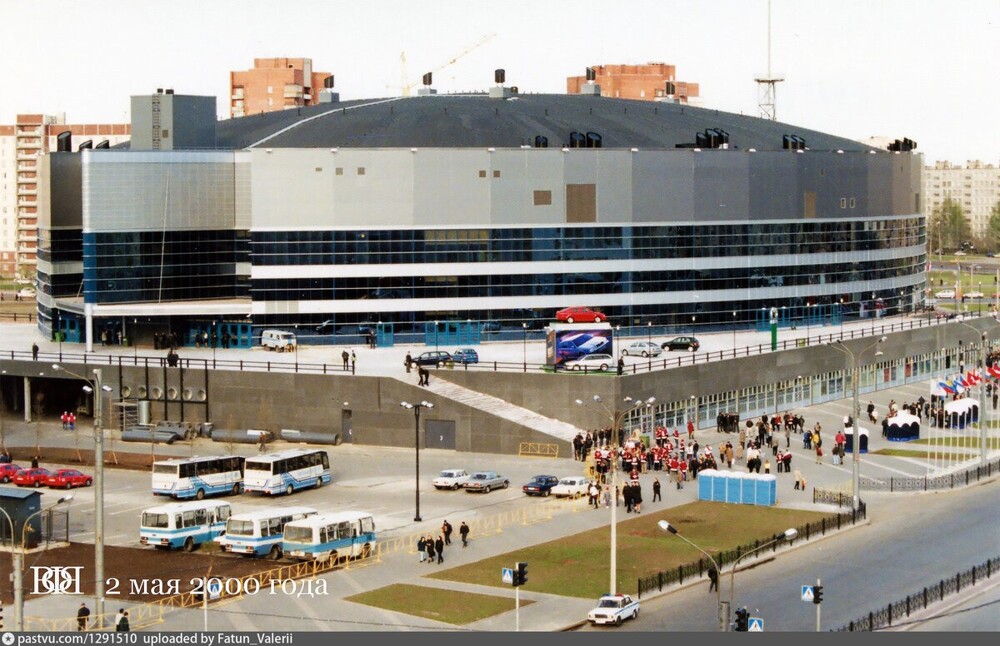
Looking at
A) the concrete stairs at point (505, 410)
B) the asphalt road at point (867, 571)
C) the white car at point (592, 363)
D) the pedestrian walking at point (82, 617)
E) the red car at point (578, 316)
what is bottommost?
the asphalt road at point (867, 571)

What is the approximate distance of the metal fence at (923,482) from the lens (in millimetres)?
87250

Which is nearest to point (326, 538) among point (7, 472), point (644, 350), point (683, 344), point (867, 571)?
point (867, 571)

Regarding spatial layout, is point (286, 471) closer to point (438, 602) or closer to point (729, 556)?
point (438, 602)

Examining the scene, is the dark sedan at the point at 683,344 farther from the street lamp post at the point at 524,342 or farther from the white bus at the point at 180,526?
the white bus at the point at 180,526

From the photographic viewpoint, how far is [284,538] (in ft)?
228

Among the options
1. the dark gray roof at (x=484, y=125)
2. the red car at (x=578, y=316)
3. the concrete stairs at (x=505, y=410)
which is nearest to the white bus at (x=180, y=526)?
the concrete stairs at (x=505, y=410)

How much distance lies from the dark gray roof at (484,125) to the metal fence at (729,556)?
5336cm

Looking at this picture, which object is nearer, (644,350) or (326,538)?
(326,538)

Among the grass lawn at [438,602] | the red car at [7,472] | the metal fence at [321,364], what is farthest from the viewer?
the metal fence at [321,364]

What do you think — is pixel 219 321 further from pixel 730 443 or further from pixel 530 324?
pixel 730 443

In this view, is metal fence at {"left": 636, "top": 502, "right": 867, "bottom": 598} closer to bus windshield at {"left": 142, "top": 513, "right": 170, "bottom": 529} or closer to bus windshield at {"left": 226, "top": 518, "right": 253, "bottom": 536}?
bus windshield at {"left": 226, "top": 518, "right": 253, "bottom": 536}

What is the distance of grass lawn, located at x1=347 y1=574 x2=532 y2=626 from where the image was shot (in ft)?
201

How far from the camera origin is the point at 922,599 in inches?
2406

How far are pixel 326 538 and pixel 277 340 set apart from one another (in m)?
49.4
